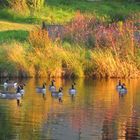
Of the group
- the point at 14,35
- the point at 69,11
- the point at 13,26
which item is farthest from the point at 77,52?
the point at 69,11

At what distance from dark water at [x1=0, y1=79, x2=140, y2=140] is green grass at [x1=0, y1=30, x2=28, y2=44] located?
543 inches

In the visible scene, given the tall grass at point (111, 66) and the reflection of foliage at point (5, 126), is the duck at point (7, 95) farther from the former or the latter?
the tall grass at point (111, 66)

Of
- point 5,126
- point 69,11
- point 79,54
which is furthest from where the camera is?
point 69,11

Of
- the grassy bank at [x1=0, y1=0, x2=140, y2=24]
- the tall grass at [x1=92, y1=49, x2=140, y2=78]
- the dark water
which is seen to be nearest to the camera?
the dark water

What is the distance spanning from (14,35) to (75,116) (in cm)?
2675

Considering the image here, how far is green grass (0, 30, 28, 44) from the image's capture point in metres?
58.4

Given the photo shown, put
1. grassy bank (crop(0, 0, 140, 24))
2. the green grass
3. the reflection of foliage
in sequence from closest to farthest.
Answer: the reflection of foliage → the green grass → grassy bank (crop(0, 0, 140, 24))

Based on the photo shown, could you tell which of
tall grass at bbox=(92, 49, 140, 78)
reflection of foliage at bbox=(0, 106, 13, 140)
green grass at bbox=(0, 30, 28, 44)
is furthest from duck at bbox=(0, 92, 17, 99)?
green grass at bbox=(0, 30, 28, 44)

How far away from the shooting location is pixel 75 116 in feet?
114

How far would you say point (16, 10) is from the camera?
7294cm

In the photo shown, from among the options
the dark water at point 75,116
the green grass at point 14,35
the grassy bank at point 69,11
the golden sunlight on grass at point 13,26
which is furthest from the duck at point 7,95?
the grassy bank at point 69,11

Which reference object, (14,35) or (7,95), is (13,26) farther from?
(7,95)

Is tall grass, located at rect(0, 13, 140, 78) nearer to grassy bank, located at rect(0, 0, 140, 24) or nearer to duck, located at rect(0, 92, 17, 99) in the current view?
duck, located at rect(0, 92, 17, 99)

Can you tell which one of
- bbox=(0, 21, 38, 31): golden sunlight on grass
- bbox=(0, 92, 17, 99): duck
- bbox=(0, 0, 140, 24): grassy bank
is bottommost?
bbox=(0, 92, 17, 99): duck
